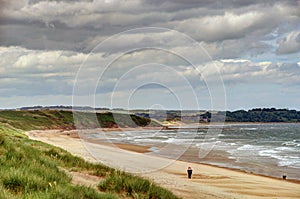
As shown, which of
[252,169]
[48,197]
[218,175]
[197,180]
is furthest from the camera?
[252,169]

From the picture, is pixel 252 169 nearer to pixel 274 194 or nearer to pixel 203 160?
pixel 203 160

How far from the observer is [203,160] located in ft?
131

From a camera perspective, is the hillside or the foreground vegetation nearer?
the foreground vegetation

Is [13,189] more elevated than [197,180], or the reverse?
[13,189]

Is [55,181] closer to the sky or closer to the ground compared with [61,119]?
closer to the ground

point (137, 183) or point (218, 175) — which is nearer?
point (137, 183)

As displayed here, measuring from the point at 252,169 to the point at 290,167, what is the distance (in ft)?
11.6

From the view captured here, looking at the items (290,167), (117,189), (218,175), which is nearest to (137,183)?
(117,189)

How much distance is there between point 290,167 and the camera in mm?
34188

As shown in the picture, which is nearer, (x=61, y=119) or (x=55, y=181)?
(x=55, y=181)

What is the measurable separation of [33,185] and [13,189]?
1.35 feet

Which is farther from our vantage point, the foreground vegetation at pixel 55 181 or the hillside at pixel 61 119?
the hillside at pixel 61 119

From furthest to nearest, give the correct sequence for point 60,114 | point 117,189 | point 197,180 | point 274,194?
point 60,114, point 197,180, point 274,194, point 117,189

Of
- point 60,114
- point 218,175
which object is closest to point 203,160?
point 218,175
